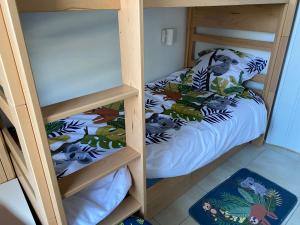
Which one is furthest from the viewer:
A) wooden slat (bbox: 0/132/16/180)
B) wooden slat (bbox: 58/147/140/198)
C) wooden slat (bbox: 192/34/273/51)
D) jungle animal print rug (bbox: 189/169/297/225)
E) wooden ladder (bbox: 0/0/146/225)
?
wooden slat (bbox: 192/34/273/51)

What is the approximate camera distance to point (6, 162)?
52.2 inches

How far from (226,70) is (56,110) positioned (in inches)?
66.9

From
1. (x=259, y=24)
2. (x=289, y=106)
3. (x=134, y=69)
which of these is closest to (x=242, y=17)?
(x=259, y=24)

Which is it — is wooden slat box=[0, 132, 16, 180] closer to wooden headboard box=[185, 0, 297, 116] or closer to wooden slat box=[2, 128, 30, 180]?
wooden slat box=[2, 128, 30, 180]

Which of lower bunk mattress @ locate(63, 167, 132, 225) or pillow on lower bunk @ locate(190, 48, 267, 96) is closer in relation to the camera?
lower bunk mattress @ locate(63, 167, 132, 225)

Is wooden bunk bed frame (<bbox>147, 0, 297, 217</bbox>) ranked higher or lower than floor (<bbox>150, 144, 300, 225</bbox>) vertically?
higher

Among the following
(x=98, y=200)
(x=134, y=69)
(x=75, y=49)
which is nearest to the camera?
(x=134, y=69)

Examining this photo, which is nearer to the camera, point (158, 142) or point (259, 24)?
point (158, 142)

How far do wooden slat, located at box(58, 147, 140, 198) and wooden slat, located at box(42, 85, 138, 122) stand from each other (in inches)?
11.3

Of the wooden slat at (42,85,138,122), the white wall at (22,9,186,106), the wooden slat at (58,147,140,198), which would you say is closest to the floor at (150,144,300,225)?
the wooden slat at (58,147,140,198)

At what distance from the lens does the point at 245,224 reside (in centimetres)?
151

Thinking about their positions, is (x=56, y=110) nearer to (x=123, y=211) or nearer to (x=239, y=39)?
(x=123, y=211)

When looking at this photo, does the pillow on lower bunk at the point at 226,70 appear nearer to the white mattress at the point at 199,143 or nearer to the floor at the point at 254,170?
the white mattress at the point at 199,143

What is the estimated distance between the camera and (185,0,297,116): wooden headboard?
1.92 m
